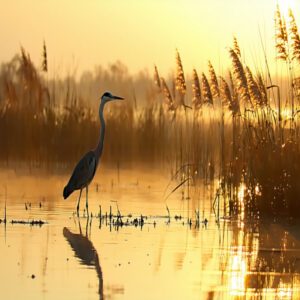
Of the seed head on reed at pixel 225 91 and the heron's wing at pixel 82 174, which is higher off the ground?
the seed head on reed at pixel 225 91

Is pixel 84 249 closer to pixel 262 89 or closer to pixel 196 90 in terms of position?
pixel 262 89

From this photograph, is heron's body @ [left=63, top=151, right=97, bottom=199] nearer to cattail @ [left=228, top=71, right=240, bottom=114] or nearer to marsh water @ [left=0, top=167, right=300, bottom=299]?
marsh water @ [left=0, top=167, right=300, bottom=299]

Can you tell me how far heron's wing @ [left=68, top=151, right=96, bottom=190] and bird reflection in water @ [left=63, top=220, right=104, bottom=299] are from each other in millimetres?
3104

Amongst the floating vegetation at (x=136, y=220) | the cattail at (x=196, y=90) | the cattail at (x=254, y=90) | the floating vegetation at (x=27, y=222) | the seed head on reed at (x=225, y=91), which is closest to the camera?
the floating vegetation at (x=27, y=222)

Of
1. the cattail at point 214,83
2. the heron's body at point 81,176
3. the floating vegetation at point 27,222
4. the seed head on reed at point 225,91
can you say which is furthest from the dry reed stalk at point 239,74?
the floating vegetation at point 27,222

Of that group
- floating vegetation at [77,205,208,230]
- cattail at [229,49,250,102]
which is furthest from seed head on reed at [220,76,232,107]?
floating vegetation at [77,205,208,230]

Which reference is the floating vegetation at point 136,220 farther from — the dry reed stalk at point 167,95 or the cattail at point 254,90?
the dry reed stalk at point 167,95

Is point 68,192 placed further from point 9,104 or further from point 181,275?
point 9,104

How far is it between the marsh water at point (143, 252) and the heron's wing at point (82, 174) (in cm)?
23

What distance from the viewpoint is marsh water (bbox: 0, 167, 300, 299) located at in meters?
6.64

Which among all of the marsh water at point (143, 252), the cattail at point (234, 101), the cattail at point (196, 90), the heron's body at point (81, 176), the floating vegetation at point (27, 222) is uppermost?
the cattail at point (196, 90)

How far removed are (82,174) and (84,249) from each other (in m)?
4.73

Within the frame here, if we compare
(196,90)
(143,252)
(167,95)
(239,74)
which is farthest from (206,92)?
(143,252)

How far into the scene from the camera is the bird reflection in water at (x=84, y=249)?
7.36 m
